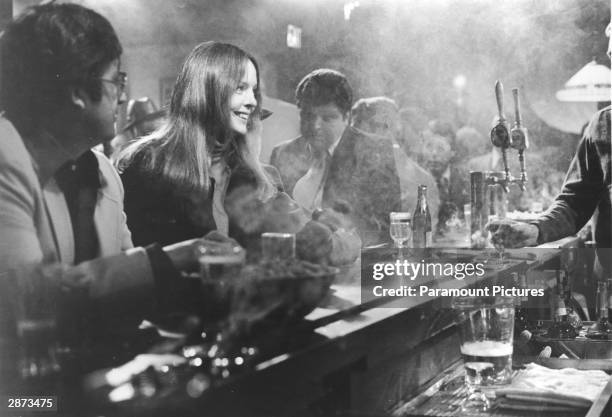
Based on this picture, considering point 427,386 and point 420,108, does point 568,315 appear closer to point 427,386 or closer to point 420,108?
point 427,386

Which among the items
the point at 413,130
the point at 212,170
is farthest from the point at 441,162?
the point at 212,170

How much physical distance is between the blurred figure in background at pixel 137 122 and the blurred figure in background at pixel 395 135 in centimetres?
49

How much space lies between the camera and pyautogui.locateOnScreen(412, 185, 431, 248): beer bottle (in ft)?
5.56

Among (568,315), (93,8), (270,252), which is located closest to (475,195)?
(568,315)

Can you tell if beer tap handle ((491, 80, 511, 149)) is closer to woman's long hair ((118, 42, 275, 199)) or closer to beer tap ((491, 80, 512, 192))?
beer tap ((491, 80, 512, 192))

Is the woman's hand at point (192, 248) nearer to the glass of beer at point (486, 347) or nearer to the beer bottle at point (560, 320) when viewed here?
the glass of beer at point (486, 347)

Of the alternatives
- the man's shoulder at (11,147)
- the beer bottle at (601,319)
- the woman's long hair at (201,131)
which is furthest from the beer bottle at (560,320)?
the man's shoulder at (11,147)

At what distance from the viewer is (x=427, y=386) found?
1623 mm

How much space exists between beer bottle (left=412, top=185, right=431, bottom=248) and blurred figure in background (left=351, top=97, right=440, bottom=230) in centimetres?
1

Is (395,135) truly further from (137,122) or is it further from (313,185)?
(137,122)

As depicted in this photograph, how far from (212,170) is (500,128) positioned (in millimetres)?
717

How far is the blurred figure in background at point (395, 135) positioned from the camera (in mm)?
1705

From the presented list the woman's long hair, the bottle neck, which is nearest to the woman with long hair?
the woman's long hair

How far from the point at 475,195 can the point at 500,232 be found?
11 cm
